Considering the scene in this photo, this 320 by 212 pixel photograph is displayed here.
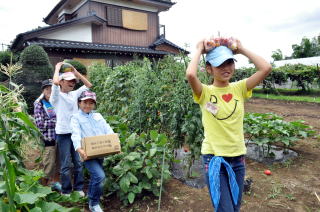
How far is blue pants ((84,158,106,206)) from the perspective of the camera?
232cm

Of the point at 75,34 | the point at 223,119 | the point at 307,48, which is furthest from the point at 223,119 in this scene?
the point at 307,48

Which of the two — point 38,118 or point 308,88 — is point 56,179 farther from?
point 308,88

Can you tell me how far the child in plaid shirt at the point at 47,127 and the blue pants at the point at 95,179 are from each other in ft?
2.49

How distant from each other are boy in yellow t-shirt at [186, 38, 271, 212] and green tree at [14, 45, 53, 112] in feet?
25.6

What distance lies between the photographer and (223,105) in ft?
5.29

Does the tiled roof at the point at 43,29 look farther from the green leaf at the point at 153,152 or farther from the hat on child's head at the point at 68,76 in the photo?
the green leaf at the point at 153,152

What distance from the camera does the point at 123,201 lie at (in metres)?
2.58

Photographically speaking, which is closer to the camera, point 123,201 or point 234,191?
point 234,191

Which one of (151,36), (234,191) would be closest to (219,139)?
(234,191)

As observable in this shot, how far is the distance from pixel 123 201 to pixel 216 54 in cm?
186

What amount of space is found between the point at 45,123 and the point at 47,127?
0.05 metres

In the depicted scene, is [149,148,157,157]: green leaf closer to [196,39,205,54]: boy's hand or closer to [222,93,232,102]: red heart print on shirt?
[222,93,232,102]: red heart print on shirt

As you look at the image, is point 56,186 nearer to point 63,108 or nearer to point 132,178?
point 63,108

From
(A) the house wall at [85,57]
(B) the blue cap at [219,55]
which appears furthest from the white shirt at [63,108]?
(A) the house wall at [85,57]
